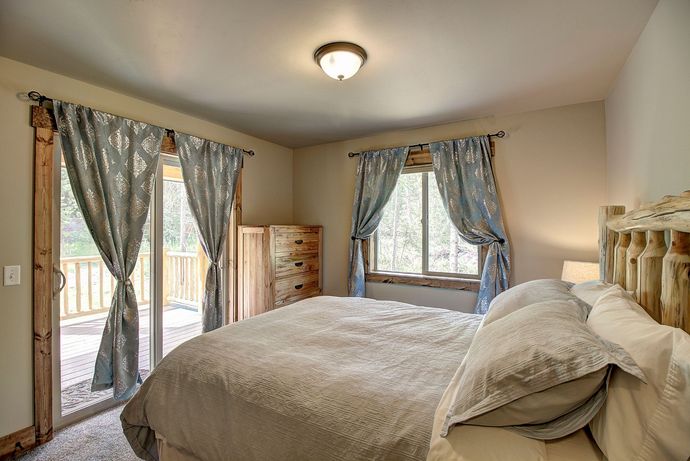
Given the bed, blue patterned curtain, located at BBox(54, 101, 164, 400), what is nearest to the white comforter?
the bed

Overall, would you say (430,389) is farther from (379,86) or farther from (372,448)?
(379,86)

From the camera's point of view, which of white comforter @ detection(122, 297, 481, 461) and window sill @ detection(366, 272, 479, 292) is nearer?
white comforter @ detection(122, 297, 481, 461)

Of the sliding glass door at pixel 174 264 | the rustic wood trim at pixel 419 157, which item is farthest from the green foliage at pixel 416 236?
the sliding glass door at pixel 174 264

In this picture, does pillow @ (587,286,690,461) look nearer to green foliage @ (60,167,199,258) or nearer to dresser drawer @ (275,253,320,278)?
dresser drawer @ (275,253,320,278)

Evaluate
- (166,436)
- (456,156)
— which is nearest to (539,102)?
(456,156)

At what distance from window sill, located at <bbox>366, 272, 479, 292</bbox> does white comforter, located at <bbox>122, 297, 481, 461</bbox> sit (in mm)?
1318

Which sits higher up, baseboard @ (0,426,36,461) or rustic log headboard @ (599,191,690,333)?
rustic log headboard @ (599,191,690,333)

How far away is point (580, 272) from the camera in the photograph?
90.4 inches

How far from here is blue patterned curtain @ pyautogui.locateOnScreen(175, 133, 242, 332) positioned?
2930 millimetres

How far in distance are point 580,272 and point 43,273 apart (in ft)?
12.3

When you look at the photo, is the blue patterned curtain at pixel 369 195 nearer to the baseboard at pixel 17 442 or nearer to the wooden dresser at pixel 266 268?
the wooden dresser at pixel 266 268

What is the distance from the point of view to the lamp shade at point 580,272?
2.23m

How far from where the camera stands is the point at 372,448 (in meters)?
0.95

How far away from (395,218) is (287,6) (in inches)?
96.3
